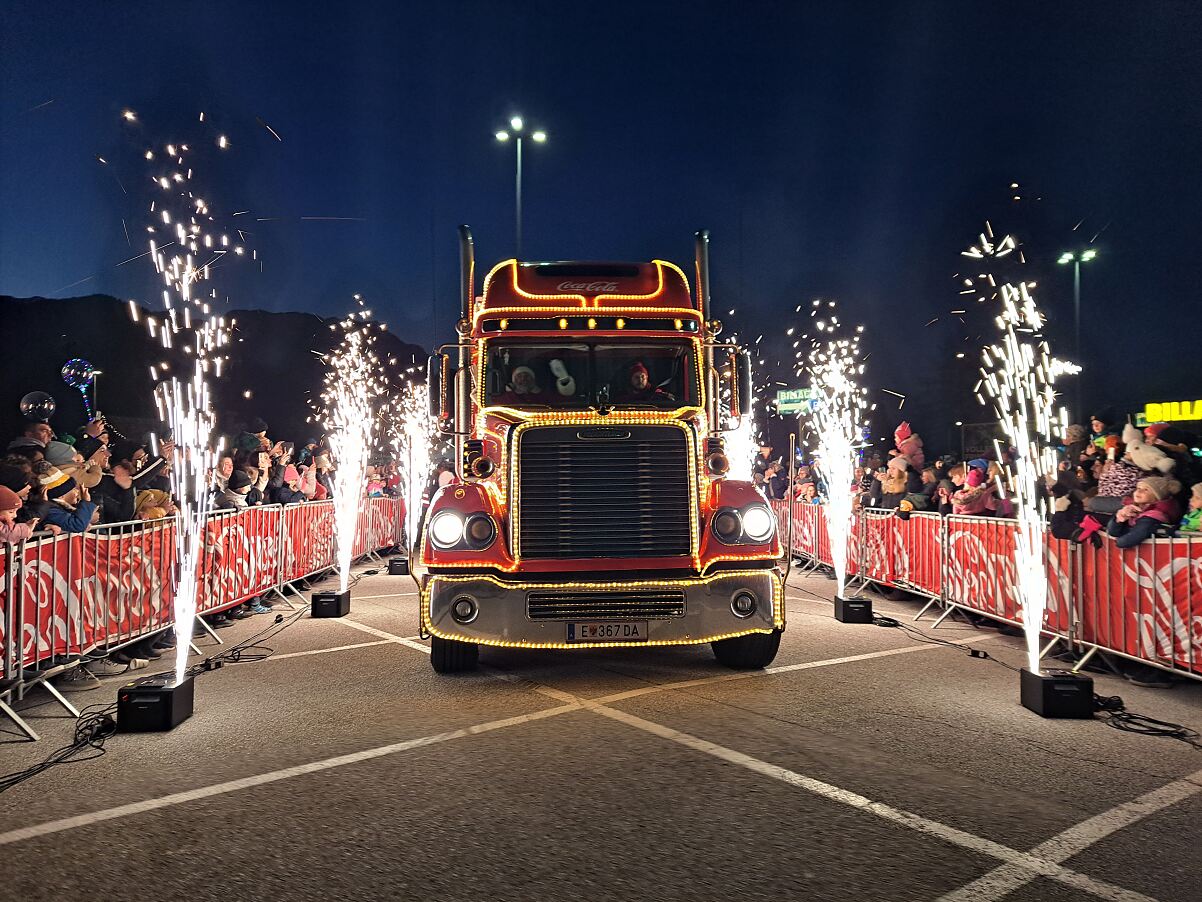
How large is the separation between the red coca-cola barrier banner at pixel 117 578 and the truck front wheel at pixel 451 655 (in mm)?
2825

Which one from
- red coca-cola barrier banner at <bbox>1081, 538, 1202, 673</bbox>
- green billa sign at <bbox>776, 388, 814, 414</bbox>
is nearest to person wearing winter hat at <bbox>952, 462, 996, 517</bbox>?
red coca-cola barrier banner at <bbox>1081, 538, 1202, 673</bbox>

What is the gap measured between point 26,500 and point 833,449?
11176 millimetres

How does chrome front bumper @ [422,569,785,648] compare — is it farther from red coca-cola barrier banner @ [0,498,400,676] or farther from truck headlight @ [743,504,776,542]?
red coca-cola barrier banner @ [0,498,400,676]

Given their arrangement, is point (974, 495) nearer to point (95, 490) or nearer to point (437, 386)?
point (437, 386)

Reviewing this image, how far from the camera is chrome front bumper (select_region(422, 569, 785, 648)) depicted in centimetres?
674

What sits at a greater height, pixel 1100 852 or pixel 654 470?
pixel 654 470

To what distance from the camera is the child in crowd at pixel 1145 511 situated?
7148 millimetres

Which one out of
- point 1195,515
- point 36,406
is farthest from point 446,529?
point 36,406

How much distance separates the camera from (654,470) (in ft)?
24.2

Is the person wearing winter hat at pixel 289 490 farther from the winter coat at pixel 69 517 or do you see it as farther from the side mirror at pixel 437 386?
the side mirror at pixel 437 386

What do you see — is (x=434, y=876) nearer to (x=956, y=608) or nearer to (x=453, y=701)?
(x=453, y=701)

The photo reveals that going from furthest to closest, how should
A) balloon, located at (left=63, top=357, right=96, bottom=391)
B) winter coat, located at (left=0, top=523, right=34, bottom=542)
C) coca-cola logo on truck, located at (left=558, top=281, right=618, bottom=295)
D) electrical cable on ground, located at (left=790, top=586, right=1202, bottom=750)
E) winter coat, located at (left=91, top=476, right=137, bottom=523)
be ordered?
balloon, located at (left=63, top=357, right=96, bottom=391) < winter coat, located at (left=91, top=476, right=137, bottom=523) < coca-cola logo on truck, located at (left=558, top=281, right=618, bottom=295) < winter coat, located at (left=0, top=523, right=34, bottom=542) < electrical cable on ground, located at (left=790, top=586, right=1202, bottom=750)

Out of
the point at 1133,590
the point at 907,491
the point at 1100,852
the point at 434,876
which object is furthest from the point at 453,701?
the point at 907,491

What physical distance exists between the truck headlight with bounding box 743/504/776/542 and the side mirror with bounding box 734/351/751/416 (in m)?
1.44
